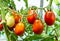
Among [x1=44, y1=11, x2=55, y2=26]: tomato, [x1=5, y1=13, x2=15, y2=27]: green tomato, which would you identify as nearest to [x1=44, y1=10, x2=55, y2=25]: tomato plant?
[x1=44, y1=11, x2=55, y2=26]: tomato

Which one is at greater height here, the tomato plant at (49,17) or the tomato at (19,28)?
the tomato plant at (49,17)

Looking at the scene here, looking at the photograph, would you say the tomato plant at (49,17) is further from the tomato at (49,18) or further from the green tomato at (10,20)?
the green tomato at (10,20)


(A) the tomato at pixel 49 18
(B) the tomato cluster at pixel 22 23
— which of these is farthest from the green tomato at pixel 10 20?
(A) the tomato at pixel 49 18

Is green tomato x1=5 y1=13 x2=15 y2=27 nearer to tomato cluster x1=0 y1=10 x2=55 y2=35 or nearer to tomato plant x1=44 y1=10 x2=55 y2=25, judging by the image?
tomato cluster x1=0 y1=10 x2=55 y2=35

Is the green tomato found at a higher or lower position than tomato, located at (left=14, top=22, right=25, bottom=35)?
higher

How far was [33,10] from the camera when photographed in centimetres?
71

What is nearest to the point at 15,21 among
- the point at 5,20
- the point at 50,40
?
the point at 5,20

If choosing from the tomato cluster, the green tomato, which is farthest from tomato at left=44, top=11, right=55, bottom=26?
the green tomato

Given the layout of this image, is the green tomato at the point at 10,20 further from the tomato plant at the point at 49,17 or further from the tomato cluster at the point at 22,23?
the tomato plant at the point at 49,17

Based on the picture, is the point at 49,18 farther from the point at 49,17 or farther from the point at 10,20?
the point at 10,20

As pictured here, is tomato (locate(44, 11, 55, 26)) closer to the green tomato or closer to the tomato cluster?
the tomato cluster

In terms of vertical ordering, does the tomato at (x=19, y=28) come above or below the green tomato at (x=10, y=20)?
below

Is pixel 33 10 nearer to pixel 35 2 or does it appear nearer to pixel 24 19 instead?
pixel 24 19

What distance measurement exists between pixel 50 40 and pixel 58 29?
56 mm
